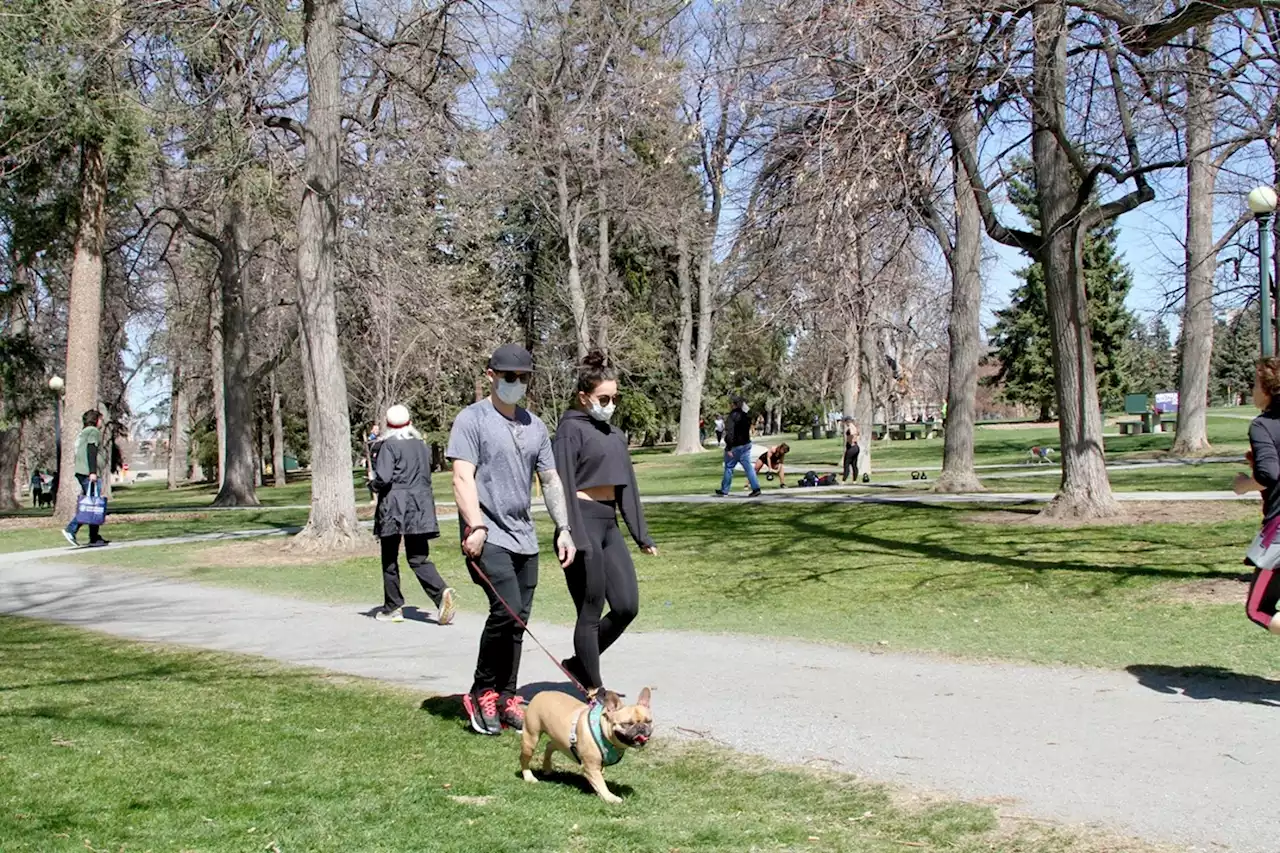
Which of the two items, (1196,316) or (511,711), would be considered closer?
(511,711)

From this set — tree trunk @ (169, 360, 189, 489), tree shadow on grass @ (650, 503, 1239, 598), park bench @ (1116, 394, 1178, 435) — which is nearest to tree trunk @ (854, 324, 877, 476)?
tree shadow on grass @ (650, 503, 1239, 598)

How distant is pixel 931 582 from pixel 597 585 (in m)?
5.97

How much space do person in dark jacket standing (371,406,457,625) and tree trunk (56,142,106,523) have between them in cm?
1454

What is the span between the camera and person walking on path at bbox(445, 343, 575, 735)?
620 centimetres

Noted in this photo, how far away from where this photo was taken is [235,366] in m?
30.2

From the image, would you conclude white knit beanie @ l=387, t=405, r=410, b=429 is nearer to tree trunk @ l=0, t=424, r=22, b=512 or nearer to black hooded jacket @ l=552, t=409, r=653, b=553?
black hooded jacket @ l=552, t=409, r=653, b=553

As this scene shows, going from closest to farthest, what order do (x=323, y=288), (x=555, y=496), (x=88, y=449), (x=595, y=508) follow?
(x=555, y=496)
(x=595, y=508)
(x=323, y=288)
(x=88, y=449)

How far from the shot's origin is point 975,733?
20.2ft

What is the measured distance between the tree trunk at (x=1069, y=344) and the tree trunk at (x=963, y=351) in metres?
4.80

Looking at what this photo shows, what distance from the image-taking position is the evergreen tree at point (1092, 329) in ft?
192

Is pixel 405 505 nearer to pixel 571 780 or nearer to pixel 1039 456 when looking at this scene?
pixel 571 780

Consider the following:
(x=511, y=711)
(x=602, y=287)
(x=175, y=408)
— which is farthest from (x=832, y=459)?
(x=175, y=408)

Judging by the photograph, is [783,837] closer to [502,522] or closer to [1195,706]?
[502,522]

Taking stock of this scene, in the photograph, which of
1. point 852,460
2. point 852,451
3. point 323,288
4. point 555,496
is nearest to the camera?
point 555,496
